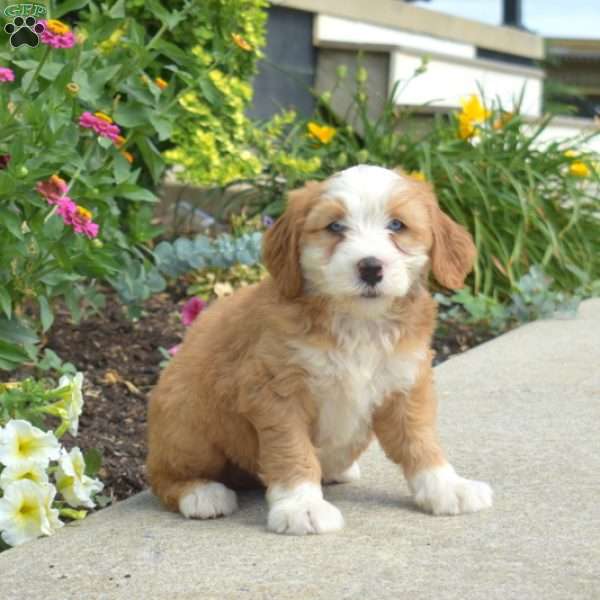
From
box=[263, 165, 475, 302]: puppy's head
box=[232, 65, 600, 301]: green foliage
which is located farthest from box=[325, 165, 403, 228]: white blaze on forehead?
box=[232, 65, 600, 301]: green foliage

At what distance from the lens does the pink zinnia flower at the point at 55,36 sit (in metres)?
3.89

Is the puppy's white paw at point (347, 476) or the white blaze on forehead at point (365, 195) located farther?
the puppy's white paw at point (347, 476)

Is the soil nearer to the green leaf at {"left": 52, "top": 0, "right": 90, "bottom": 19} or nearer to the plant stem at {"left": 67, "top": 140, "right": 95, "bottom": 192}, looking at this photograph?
the plant stem at {"left": 67, "top": 140, "right": 95, "bottom": 192}

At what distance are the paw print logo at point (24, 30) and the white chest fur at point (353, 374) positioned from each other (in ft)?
5.11

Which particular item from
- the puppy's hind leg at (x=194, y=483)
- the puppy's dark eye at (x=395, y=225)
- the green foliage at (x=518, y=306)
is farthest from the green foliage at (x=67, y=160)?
the green foliage at (x=518, y=306)

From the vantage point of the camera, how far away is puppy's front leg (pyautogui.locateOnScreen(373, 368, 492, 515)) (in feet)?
11.0

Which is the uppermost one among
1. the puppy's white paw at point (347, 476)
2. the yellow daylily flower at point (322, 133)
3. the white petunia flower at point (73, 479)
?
the yellow daylily flower at point (322, 133)

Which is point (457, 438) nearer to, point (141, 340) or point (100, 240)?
point (100, 240)

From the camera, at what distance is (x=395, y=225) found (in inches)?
129

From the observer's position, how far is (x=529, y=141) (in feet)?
23.5

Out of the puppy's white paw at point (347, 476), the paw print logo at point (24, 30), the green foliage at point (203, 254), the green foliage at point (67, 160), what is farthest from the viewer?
the green foliage at point (203, 254)

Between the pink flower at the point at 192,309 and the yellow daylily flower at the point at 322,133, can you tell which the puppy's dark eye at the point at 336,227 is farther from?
the yellow daylily flower at the point at 322,133

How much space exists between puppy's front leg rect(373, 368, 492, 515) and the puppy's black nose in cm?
41

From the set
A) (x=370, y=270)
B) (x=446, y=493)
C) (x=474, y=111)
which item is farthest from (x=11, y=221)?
(x=474, y=111)
